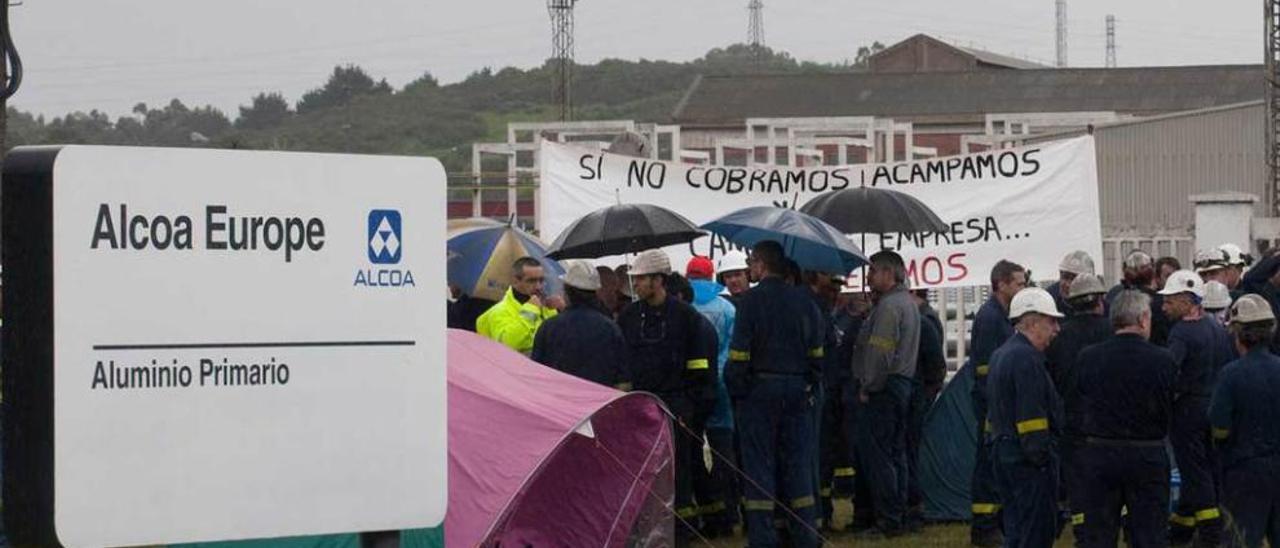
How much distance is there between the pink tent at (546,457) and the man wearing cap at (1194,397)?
10.8 ft

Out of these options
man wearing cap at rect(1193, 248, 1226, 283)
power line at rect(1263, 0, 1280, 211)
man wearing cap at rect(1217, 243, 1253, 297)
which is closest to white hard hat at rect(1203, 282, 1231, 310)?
man wearing cap at rect(1193, 248, 1226, 283)

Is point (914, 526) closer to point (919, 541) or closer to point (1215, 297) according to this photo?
point (919, 541)

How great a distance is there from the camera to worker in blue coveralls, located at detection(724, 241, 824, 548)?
496 inches

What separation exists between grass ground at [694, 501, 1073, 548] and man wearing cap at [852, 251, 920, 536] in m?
0.16

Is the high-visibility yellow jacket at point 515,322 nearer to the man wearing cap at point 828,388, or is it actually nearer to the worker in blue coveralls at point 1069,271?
the man wearing cap at point 828,388

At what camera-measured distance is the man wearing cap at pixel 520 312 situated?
1442 cm

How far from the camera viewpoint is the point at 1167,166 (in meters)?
44.7

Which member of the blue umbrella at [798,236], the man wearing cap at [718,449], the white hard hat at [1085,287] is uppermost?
the blue umbrella at [798,236]

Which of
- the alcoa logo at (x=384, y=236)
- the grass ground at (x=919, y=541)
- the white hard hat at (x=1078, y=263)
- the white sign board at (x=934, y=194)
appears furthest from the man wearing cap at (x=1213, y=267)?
the alcoa logo at (x=384, y=236)

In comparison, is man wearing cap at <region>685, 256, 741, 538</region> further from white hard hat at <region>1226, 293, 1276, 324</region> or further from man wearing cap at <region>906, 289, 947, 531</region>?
white hard hat at <region>1226, 293, 1276, 324</region>

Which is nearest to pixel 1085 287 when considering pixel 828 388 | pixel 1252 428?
pixel 1252 428

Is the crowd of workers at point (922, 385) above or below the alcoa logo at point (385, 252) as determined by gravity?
below

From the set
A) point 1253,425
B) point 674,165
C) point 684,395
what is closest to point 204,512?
point 1253,425

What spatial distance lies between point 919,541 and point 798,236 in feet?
8.04
